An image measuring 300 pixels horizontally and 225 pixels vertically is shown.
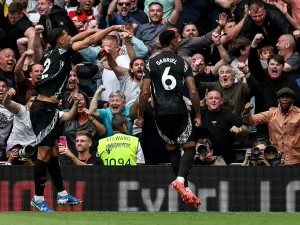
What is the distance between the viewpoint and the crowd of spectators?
16797 millimetres

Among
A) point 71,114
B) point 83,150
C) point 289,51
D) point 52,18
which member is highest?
point 52,18

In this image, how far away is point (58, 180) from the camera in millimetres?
14680

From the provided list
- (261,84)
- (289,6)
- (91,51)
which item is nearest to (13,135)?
(91,51)

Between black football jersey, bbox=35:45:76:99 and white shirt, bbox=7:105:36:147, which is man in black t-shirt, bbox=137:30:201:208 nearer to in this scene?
black football jersey, bbox=35:45:76:99

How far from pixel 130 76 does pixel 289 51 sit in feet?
8.83

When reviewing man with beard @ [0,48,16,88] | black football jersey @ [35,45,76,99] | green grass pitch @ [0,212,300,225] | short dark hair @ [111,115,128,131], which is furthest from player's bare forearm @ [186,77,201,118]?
man with beard @ [0,48,16,88]

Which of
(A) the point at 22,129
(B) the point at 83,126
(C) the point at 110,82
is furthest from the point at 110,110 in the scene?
(A) the point at 22,129

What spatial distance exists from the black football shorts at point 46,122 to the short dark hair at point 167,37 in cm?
166

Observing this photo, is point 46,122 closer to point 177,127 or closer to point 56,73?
point 56,73

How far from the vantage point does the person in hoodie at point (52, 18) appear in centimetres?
1970

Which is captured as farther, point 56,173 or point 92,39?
point 56,173

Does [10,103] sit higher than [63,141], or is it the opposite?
[10,103]

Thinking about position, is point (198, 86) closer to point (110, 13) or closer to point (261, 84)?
point (261, 84)

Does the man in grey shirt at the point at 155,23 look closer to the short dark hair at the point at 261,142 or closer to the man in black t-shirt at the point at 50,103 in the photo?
the short dark hair at the point at 261,142
